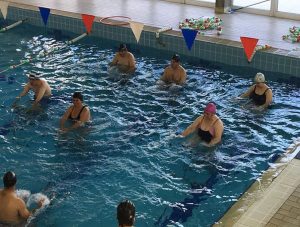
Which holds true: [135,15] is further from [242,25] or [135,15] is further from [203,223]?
[203,223]

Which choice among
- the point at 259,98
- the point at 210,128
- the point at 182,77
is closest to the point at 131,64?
the point at 182,77

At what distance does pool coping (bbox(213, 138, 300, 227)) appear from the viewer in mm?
6453

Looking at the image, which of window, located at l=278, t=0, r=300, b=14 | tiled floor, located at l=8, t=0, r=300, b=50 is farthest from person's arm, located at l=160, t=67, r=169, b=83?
window, located at l=278, t=0, r=300, b=14

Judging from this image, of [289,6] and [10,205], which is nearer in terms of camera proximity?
[10,205]

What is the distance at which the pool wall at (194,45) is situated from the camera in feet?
39.4

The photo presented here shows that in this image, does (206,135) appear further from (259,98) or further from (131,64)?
(131,64)

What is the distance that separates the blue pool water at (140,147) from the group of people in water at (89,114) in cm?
22

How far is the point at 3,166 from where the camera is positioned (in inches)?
327

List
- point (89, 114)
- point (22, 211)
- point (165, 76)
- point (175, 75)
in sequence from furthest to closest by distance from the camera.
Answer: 1. point (165, 76)
2. point (175, 75)
3. point (89, 114)
4. point (22, 211)

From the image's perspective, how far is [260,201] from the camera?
6.80 metres

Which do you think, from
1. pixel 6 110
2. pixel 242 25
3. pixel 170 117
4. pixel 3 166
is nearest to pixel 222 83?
pixel 170 117

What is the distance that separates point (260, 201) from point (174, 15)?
949 cm

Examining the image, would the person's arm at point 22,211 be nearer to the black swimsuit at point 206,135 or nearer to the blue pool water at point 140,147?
the blue pool water at point 140,147

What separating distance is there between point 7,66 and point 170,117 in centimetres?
485
